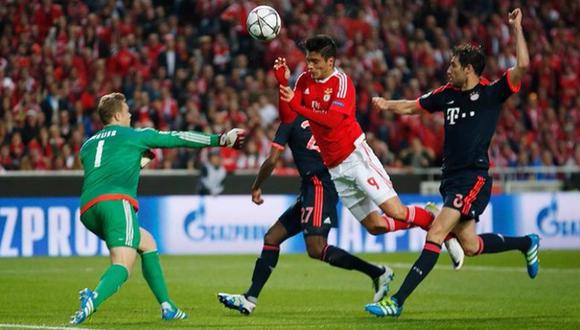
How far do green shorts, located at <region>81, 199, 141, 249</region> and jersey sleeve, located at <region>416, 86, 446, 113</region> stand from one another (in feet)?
9.79

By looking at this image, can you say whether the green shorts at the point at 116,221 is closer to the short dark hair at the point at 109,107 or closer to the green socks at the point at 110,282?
the green socks at the point at 110,282

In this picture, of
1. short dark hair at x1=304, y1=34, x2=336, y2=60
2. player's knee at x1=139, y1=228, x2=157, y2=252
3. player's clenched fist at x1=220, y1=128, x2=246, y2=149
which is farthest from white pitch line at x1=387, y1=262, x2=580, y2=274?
player's clenched fist at x1=220, y1=128, x2=246, y2=149

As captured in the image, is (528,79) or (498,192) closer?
(498,192)

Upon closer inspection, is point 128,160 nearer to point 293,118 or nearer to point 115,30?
point 293,118

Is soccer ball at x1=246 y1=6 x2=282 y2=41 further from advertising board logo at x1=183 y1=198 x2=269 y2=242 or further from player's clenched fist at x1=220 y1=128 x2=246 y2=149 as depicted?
advertising board logo at x1=183 y1=198 x2=269 y2=242

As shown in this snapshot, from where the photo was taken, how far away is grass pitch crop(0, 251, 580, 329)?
10164 millimetres

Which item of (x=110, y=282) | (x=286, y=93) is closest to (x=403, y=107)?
(x=286, y=93)

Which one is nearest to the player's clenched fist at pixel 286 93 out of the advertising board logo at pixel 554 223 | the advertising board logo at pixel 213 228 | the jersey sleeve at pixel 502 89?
the jersey sleeve at pixel 502 89

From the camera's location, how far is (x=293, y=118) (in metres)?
11.3

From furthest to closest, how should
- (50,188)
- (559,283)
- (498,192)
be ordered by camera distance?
(498,192)
(50,188)
(559,283)

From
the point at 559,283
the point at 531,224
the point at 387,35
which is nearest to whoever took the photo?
the point at 559,283

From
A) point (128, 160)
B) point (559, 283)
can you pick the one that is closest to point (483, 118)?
point (128, 160)

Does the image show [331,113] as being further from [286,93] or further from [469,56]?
[469,56]

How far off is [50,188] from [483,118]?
1180 cm
